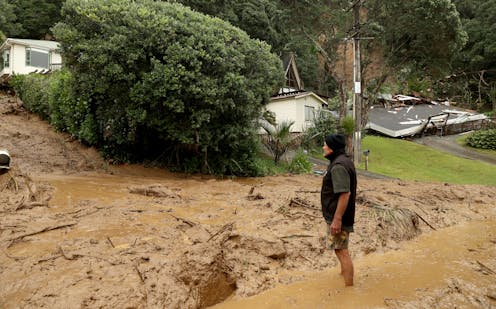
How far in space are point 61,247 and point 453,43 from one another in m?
21.4

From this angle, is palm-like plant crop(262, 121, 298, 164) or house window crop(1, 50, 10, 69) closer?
palm-like plant crop(262, 121, 298, 164)

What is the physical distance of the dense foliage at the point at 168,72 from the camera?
11555 millimetres

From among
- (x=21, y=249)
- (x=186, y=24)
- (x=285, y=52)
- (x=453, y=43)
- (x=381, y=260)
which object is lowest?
(x=381, y=260)

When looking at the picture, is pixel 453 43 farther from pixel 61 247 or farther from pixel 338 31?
pixel 61 247

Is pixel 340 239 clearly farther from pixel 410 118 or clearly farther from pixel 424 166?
pixel 410 118

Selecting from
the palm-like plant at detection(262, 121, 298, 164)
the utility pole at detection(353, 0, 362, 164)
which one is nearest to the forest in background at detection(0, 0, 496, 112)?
the utility pole at detection(353, 0, 362, 164)

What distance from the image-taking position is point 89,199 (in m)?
8.52

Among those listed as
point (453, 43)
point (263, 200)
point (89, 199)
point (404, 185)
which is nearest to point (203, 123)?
point (263, 200)

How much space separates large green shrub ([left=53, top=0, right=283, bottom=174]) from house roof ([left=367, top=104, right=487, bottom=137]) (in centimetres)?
1918

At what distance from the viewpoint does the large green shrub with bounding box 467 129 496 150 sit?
88.1ft

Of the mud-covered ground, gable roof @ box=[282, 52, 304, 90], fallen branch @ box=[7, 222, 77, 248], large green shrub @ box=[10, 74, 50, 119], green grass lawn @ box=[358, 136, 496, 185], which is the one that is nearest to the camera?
the mud-covered ground

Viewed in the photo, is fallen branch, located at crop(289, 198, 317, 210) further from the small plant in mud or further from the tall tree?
the tall tree

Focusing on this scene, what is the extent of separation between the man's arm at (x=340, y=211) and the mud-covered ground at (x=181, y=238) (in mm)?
1065

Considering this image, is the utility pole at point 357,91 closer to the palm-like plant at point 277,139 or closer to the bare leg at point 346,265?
the palm-like plant at point 277,139
